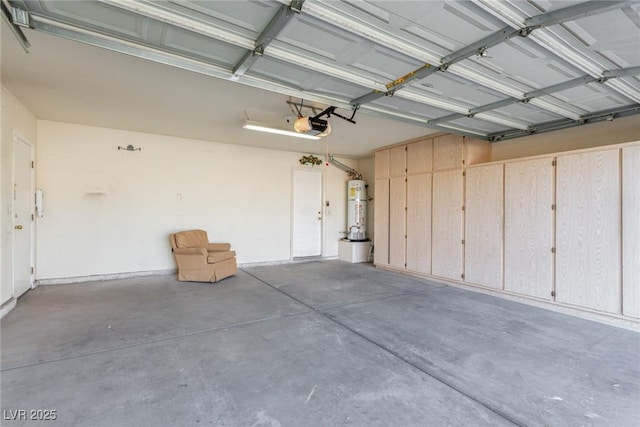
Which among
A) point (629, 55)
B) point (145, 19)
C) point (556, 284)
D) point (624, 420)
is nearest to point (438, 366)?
point (624, 420)

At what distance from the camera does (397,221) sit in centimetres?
596

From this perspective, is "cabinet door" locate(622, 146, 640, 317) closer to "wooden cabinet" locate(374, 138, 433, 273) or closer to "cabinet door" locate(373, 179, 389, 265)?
"wooden cabinet" locate(374, 138, 433, 273)

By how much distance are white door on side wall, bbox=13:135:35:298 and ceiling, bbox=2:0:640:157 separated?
2.20 feet

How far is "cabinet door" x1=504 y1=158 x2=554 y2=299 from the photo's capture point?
3848 millimetres

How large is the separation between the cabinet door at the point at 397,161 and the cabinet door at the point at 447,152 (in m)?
0.70

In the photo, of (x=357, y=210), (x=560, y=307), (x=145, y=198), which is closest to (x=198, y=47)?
(x=145, y=198)

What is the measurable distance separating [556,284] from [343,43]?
383 cm

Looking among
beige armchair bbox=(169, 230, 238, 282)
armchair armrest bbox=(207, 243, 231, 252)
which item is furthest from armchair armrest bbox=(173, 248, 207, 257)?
armchair armrest bbox=(207, 243, 231, 252)

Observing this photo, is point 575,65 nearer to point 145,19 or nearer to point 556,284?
point 556,284

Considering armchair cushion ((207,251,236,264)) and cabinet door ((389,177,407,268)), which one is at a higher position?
cabinet door ((389,177,407,268))

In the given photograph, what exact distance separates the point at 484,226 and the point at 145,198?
571 centimetres

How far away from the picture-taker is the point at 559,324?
3293 millimetres

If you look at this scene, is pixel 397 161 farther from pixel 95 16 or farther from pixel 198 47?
pixel 95 16

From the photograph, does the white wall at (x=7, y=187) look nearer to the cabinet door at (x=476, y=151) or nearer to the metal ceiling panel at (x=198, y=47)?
the metal ceiling panel at (x=198, y=47)
